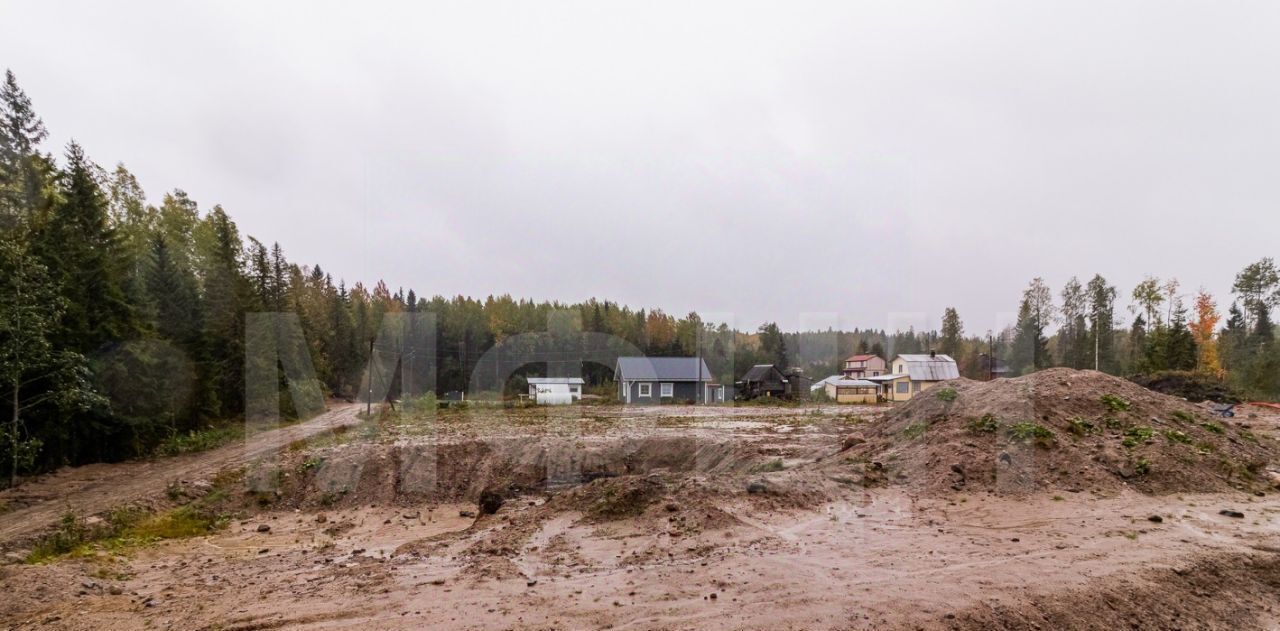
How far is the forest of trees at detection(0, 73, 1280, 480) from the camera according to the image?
535 inches

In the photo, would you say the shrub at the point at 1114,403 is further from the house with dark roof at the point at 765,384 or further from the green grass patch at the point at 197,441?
the house with dark roof at the point at 765,384

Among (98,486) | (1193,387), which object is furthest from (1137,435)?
(1193,387)

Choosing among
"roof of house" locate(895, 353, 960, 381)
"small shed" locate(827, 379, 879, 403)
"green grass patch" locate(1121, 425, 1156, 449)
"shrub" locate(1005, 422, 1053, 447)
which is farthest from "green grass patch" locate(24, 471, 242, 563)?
"roof of house" locate(895, 353, 960, 381)

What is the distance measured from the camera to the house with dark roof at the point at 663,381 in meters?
39.2

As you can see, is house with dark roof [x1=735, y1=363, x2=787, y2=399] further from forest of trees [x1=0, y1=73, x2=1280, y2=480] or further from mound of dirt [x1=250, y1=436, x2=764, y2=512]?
mound of dirt [x1=250, y1=436, x2=764, y2=512]

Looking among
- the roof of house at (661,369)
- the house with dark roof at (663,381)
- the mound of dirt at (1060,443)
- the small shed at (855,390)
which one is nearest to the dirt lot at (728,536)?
the mound of dirt at (1060,443)

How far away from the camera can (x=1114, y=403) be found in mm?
11625

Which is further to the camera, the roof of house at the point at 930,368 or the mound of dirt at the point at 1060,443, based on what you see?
the roof of house at the point at 930,368

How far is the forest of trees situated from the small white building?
4354 mm

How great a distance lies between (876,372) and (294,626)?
5297 cm

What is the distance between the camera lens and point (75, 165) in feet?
63.4

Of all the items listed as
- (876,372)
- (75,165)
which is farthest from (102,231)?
(876,372)

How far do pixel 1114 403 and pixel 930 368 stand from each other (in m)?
30.8

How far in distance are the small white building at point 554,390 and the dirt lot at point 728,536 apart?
937 inches
